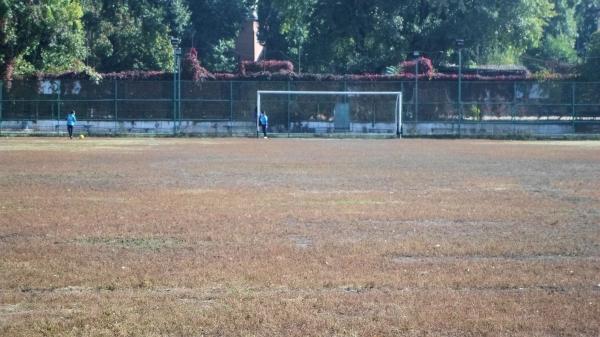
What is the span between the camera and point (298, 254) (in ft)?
34.6

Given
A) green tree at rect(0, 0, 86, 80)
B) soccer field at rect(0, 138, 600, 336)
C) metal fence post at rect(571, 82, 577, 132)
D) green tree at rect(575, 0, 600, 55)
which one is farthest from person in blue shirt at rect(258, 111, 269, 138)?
green tree at rect(575, 0, 600, 55)

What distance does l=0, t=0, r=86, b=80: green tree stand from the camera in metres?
47.9

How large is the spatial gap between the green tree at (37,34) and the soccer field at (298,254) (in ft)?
93.2

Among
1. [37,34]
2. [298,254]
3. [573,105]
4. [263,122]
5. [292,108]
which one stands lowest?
[298,254]

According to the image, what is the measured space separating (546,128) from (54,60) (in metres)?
31.0

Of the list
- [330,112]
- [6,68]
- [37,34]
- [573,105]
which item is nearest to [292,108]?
[330,112]

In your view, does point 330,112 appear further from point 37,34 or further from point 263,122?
point 37,34

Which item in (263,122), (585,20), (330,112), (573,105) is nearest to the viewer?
(263,122)

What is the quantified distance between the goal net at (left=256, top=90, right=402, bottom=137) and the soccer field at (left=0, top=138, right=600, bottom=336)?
88.2 feet

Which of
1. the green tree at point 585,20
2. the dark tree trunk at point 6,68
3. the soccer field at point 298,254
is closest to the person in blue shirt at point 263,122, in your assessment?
the dark tree trunk at point 6,68

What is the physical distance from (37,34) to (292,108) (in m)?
15.3

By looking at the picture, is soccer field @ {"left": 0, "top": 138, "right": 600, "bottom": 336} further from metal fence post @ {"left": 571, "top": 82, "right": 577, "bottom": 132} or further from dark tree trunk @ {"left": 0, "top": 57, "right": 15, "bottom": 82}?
dark tree trunk @ {"left": 0, "top": 57, "right": 15, "bottom": 82}

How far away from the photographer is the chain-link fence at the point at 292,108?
4825 cm

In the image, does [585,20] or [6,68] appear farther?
[585,20]
